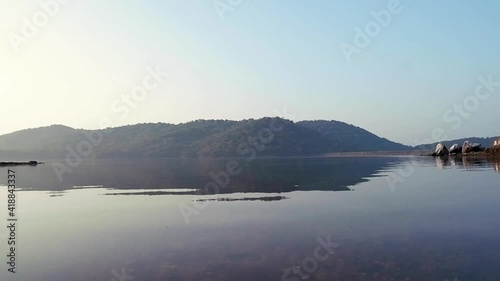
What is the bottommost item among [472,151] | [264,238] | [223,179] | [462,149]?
[264,238]

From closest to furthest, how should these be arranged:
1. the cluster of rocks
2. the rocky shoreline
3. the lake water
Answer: the lake water < the rocky shoreline < the cluster of rocks

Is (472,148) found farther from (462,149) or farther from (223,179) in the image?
(223,179)

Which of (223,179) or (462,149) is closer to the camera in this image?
(223,179)

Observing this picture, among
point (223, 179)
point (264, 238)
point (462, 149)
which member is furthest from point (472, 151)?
point (264, 238)

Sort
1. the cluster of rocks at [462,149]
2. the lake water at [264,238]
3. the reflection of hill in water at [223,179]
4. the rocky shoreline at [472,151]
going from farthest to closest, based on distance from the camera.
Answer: the cluster of rocks at [462,149] < the rocky shoreline at [472,151] < the reflection of hill in water at [223,179] < the lake water at [264,238]

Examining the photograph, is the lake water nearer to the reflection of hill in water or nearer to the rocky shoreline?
the reflection of hill in water

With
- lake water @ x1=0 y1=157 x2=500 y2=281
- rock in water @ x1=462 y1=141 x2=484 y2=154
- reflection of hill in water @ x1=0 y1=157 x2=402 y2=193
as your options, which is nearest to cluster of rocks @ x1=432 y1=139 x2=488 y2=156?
rock in water @ x1=462 y1=141 x2=484 y2=154

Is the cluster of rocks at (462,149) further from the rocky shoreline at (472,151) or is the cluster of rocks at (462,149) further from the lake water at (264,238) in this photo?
the lake water at (264,238)

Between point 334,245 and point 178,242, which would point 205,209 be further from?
point 334,245

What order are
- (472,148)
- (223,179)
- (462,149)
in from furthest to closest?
(462,149), (472,148), (223,179)

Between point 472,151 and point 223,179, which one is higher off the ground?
point 472,151

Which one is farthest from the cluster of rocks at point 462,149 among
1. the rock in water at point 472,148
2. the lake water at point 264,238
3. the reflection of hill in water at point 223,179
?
the lake water at point 264,238

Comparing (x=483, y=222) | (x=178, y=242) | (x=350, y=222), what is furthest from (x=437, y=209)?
(x=178, y=242)

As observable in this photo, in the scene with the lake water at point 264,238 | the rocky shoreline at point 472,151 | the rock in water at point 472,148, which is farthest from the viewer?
the rock in water at point 472,148
